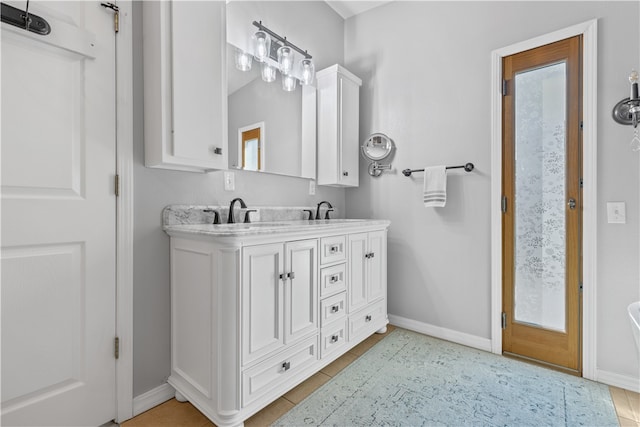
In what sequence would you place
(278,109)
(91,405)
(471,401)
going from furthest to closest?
(278,109)
(471,401)
(91,405)

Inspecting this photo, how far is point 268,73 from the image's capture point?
7.10ft

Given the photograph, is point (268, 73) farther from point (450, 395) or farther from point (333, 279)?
point (450, 395)

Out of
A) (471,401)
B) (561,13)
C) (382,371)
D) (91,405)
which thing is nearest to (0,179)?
(91,405)

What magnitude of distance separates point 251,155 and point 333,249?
866mm

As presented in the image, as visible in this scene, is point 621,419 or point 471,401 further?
point 471,401

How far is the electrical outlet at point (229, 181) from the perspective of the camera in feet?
6.34

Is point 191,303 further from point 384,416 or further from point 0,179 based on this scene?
point 384,416

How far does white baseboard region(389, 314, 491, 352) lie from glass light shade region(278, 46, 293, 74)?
226 cm

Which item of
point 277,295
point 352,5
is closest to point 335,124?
point 352,5

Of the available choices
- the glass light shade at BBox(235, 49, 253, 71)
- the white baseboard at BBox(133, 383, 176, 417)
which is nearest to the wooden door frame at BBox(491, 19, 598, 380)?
the glass light shade at BBox(235, 49, 253, 71)

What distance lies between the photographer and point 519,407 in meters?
1.57

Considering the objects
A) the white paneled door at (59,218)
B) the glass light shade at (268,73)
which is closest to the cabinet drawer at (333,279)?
the white paneled door at (59,218)

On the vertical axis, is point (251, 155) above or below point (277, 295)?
above

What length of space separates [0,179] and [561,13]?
10.3ft
